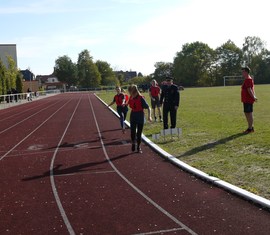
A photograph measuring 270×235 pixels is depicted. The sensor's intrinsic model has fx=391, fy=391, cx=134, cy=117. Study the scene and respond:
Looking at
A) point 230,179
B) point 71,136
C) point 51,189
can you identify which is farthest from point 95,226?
point 71,136

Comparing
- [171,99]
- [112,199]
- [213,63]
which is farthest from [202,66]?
[112,199]

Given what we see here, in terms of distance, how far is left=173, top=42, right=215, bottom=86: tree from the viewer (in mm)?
104625

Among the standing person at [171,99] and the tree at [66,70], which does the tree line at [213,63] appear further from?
the standing person at [171,99]

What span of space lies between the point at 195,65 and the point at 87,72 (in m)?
35.5

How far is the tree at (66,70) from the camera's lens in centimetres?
12638

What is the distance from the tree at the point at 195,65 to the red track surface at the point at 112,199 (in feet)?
312

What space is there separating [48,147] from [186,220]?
715cm

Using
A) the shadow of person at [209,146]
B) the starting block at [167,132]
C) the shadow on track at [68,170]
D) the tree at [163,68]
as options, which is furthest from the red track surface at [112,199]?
the tree at [163,68]

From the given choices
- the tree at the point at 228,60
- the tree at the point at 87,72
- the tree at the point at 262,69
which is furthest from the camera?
the tree at the point at 87,72

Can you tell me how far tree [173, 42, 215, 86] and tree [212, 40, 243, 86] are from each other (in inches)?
69.5

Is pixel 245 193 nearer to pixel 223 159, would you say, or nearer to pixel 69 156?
pixel 223 159

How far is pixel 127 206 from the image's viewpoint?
18.9ft

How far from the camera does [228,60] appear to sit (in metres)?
110

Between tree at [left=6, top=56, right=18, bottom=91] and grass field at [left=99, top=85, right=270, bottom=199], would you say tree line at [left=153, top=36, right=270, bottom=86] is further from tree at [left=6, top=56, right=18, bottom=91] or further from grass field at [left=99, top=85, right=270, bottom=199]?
grass field at [left=99, top=85, right=270, bottom=199]
